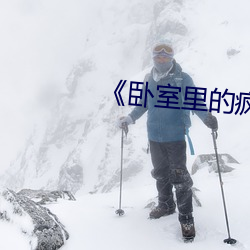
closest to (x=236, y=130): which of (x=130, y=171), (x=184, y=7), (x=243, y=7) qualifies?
(x=130, y=171)

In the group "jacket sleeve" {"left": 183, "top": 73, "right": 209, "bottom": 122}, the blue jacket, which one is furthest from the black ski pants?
"jacket sleeve" {"left": 183, "top": 73, "right": 209, "bottom": 122}

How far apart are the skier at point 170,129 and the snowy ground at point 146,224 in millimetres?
280

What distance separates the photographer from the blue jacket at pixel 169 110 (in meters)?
5.95

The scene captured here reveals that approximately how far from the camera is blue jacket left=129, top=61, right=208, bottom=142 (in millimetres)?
5953

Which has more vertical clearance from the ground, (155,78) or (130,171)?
(130,171)

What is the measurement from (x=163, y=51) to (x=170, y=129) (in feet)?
4.07

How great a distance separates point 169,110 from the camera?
6.11m

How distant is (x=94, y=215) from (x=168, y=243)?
179cm

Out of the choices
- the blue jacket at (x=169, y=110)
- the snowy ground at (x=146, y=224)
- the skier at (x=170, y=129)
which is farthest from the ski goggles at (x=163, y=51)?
the snowy ground at (x=146, y=224)

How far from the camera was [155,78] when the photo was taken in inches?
243

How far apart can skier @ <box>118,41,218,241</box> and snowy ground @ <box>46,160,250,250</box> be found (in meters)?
0.28

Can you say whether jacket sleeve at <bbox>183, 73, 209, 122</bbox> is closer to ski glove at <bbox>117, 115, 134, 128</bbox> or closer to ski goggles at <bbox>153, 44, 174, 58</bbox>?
ski goggles at <bbox>153, 44, 174, 58</bbox>

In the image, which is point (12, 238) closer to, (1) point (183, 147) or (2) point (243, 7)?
(1) point (183, 147)

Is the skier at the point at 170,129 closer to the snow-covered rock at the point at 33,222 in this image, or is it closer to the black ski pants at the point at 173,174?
the black ski pants at the point at 173,174
